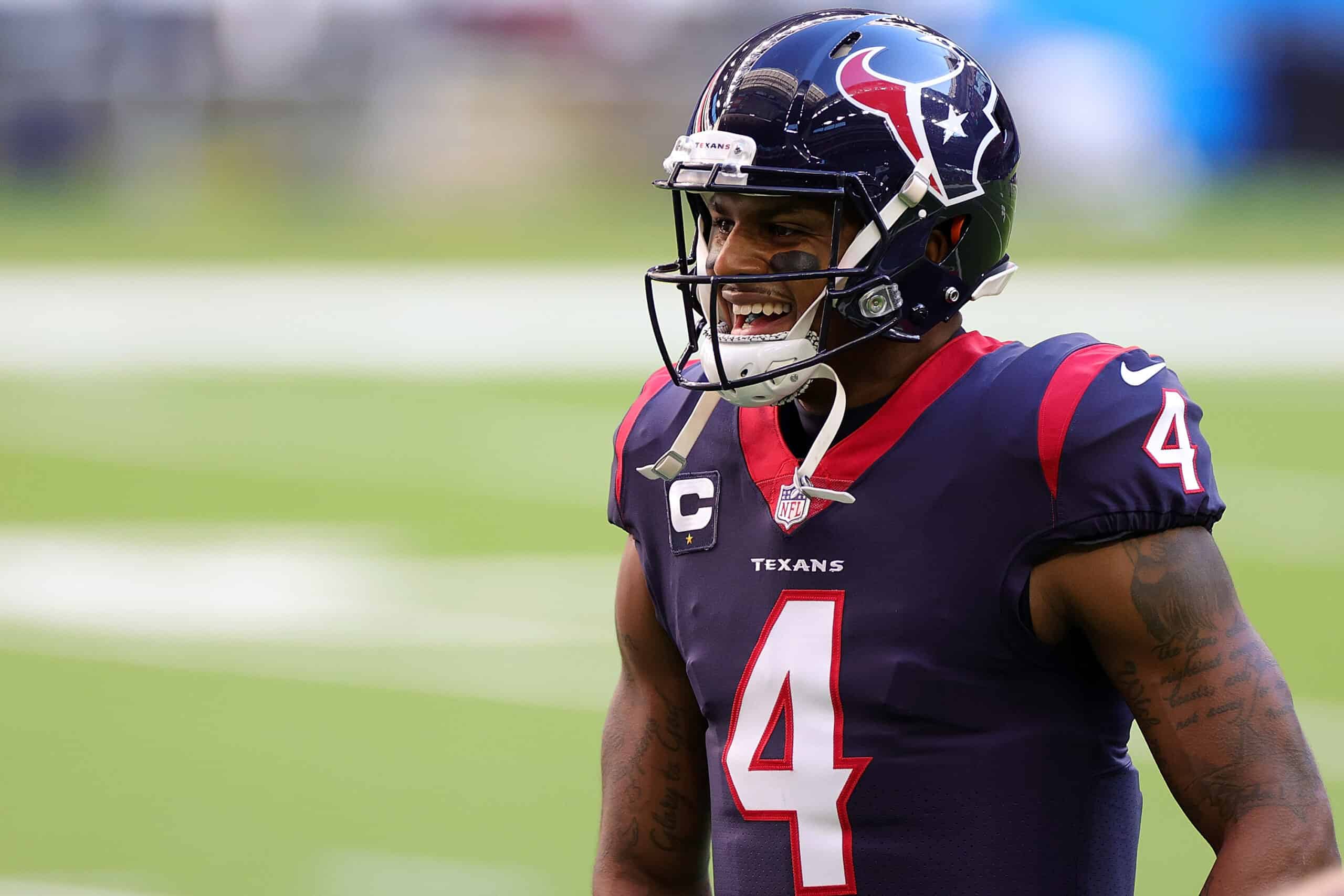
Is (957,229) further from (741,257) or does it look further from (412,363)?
(412,363)

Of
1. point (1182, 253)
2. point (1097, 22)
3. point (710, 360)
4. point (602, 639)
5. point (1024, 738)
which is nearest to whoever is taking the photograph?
point (1024, 738)

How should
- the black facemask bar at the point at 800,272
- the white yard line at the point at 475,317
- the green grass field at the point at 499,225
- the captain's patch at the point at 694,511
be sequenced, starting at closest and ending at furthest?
the black facemask bar at the point at 800,272 < the captain's patch at the point at 694,511 < the white yard line at the point at 475,317 < the green grass field at the point at 499,225

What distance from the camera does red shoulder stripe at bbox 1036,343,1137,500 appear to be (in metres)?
1.98

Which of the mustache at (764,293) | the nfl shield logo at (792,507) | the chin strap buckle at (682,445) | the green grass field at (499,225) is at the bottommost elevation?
the green grass field at (499,225)

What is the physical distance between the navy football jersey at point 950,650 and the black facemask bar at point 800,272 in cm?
11

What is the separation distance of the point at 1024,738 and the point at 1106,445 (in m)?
0.33

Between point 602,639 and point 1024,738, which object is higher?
point 1024,738

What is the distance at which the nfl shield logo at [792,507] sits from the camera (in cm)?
215

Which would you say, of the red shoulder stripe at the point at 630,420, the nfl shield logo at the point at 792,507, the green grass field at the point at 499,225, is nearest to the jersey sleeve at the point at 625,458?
the red shoulder stripe at the point at 630,420

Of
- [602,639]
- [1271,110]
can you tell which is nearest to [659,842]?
[602,639]

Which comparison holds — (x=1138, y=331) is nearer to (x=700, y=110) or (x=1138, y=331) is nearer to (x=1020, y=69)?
(x=1020, y=69)

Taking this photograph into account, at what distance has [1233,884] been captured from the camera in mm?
1881

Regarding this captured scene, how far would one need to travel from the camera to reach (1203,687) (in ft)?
6.35

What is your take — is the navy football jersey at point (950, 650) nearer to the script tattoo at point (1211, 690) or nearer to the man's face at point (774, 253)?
the script tattoo at point (1211, 690)
